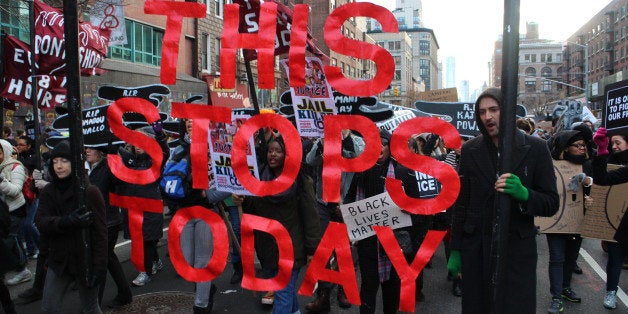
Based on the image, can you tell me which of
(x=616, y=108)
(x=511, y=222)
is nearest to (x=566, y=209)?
(x=616, y=108)

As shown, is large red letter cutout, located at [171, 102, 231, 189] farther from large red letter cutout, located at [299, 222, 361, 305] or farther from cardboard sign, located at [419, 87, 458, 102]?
cardboard sign, located at [419, 87, 458, 102]

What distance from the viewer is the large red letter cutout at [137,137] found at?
4.09 metres

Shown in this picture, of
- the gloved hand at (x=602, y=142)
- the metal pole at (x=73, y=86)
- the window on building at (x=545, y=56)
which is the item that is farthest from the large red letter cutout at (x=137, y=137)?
the window on building at (x=545, y=56)

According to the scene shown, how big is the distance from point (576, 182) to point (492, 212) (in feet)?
10.1

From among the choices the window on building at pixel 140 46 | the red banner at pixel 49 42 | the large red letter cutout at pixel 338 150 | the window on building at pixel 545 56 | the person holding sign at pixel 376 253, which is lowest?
the person holding sign at pixel 376 253

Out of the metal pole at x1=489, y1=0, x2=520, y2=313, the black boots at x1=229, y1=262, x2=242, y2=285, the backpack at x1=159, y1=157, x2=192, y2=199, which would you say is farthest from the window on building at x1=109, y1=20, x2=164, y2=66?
the metal pole at x1=489, y1=0, x2=520, y2=313

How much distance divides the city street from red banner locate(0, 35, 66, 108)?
2581 millimetres

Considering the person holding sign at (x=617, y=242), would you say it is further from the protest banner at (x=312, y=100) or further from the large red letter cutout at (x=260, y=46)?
the large red letter cutout at (x=260, y=46)

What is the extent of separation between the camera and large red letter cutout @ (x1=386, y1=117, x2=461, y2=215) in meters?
3.51

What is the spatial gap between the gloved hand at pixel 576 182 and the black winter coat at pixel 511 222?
2.86 m

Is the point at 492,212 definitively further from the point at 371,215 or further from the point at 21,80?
the point at 21,80

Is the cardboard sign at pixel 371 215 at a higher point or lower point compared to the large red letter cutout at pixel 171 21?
lower

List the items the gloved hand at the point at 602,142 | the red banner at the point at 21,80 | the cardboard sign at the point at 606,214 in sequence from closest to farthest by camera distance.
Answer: the gloved hand at the point at 602,142 < the cardboard sign at the point at 606,214 < the red banner at the point at 21,80

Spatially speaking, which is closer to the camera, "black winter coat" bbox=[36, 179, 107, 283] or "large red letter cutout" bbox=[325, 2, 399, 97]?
"large red letter cutout" bbox=[325, 2, 399, 97]
